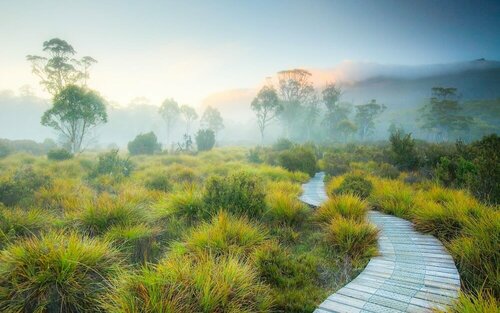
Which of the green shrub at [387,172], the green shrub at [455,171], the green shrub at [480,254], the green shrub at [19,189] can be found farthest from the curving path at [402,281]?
the green shrub at [19,189]

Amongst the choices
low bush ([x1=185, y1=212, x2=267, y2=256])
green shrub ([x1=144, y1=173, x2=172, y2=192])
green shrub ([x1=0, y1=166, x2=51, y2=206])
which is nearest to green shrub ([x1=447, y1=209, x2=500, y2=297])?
low bush ([x1=185, y1=212, x2=267, y2=256])

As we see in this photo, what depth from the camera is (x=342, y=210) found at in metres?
7.72

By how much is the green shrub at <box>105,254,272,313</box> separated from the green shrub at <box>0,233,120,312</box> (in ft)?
2.22

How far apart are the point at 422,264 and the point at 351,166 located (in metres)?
14.3

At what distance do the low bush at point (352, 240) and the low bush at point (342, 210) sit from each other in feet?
2.87

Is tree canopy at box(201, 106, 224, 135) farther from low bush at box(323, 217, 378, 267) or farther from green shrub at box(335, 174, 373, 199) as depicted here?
low bush at box(323, 217, 378, 267)

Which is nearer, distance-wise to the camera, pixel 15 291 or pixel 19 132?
pixel 15 291

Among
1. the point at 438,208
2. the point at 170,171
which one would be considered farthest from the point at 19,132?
the point at 438,208

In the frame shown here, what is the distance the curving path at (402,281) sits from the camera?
12.7ft

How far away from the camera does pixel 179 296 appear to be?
11.4ft

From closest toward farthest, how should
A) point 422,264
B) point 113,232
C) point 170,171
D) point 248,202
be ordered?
point 422,264, point 113,232, point 248,202, point 170,171

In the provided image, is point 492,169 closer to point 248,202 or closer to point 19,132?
point 248,202

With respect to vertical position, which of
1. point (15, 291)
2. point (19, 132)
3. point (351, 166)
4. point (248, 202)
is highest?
point (19, 132)

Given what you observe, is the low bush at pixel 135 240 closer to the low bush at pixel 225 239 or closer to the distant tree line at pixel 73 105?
the low bush at pixel 225 239
